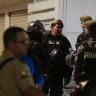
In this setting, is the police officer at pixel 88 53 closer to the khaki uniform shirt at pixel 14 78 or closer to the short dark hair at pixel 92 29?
the short dark hair at pixel 92 29

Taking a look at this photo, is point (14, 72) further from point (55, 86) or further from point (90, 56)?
point (55, 86)

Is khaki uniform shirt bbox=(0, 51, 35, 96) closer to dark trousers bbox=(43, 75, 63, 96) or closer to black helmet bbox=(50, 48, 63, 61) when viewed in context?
black helmet bbox=(50, 48, 63, 61)

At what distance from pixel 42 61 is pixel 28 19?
6.82 meters

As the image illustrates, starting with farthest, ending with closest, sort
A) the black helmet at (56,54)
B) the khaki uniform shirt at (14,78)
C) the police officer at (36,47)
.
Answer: the black helmet at (56,54), the police officer at (36,47), the khaki uniform shirt at (14,78)

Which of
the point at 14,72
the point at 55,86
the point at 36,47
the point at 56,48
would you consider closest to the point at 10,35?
the point at 14,72

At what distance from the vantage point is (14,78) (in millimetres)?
2162

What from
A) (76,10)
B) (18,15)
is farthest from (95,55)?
(18,15)

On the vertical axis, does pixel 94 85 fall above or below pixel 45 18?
below

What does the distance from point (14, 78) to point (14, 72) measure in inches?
1.7

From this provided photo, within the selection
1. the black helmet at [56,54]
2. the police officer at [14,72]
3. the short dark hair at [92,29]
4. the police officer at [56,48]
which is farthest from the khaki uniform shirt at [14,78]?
the police officer at [56,48]

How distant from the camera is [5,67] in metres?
2.19

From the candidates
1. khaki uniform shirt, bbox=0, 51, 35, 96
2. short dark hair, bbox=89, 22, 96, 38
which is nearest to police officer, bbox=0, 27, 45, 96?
khaki uniform shirt, bbox=0, 51, 35, 96

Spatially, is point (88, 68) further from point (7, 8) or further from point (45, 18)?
point (7, 8)

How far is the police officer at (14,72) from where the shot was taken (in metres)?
2.15
